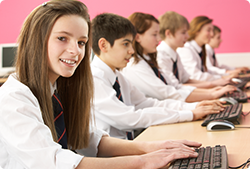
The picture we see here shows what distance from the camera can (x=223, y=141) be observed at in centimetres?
107

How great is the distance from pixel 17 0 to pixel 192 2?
2675 mm

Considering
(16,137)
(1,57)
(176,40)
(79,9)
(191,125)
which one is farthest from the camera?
(1,57)

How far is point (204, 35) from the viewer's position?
3592 millimetres

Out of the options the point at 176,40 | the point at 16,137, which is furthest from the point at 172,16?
the point at 16,137

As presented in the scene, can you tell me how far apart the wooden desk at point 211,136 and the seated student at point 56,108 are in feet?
0.46

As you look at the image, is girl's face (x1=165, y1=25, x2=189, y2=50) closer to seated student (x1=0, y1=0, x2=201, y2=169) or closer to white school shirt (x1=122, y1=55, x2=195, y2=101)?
white school shirt (x1=122, y1=55, x2=195, y2=101)

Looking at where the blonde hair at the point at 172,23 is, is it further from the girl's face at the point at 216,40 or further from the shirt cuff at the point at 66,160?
the shirt cuff at the point at 66,160

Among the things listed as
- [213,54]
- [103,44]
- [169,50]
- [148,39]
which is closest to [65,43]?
[103,44]

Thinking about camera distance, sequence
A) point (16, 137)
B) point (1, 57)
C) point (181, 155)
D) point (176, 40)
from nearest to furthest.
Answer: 1. point (16, 137)
2. point (181, 155)
3. point (176, 40)
4. point (1, 57)

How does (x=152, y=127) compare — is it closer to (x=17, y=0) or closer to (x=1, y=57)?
(x=1, y=57)

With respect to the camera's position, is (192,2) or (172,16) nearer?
(172,16)

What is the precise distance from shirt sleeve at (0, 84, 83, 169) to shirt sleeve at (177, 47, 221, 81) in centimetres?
263

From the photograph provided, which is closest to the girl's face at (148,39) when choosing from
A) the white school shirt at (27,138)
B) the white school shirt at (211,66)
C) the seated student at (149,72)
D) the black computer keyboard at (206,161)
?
the seated student at (149,72)

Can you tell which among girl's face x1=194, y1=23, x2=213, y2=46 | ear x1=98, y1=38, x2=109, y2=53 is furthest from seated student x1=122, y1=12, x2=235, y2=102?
girl's face x1=194, y1=23, x2=213, y2=46
